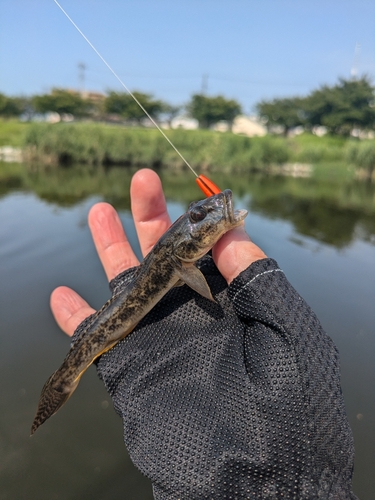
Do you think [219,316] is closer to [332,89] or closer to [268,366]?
[268,366]

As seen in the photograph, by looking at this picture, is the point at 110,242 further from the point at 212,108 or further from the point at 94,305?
the point at 212,108

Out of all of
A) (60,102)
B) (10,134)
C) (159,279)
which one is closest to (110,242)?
(159,279)

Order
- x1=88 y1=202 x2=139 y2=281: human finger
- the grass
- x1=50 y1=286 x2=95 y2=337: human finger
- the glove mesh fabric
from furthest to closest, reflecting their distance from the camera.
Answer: the grass → x1=88 y1=202 x2=139 y2=281: human finger → x1=50 y1=286 x2=95 y2=337: human finger → the glove mesh fabric

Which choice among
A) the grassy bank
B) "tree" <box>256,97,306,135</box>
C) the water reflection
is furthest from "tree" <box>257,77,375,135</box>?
the water reflection

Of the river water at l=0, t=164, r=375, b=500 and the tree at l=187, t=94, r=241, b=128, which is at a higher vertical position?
the tree at l=187, t=94, r=241, b=128

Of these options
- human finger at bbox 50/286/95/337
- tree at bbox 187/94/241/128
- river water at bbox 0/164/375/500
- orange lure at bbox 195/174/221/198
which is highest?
tree at bbox 187/94/241/128

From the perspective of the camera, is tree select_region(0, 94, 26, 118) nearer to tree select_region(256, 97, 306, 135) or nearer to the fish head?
tree select_region(256, 97, 306, 135)
